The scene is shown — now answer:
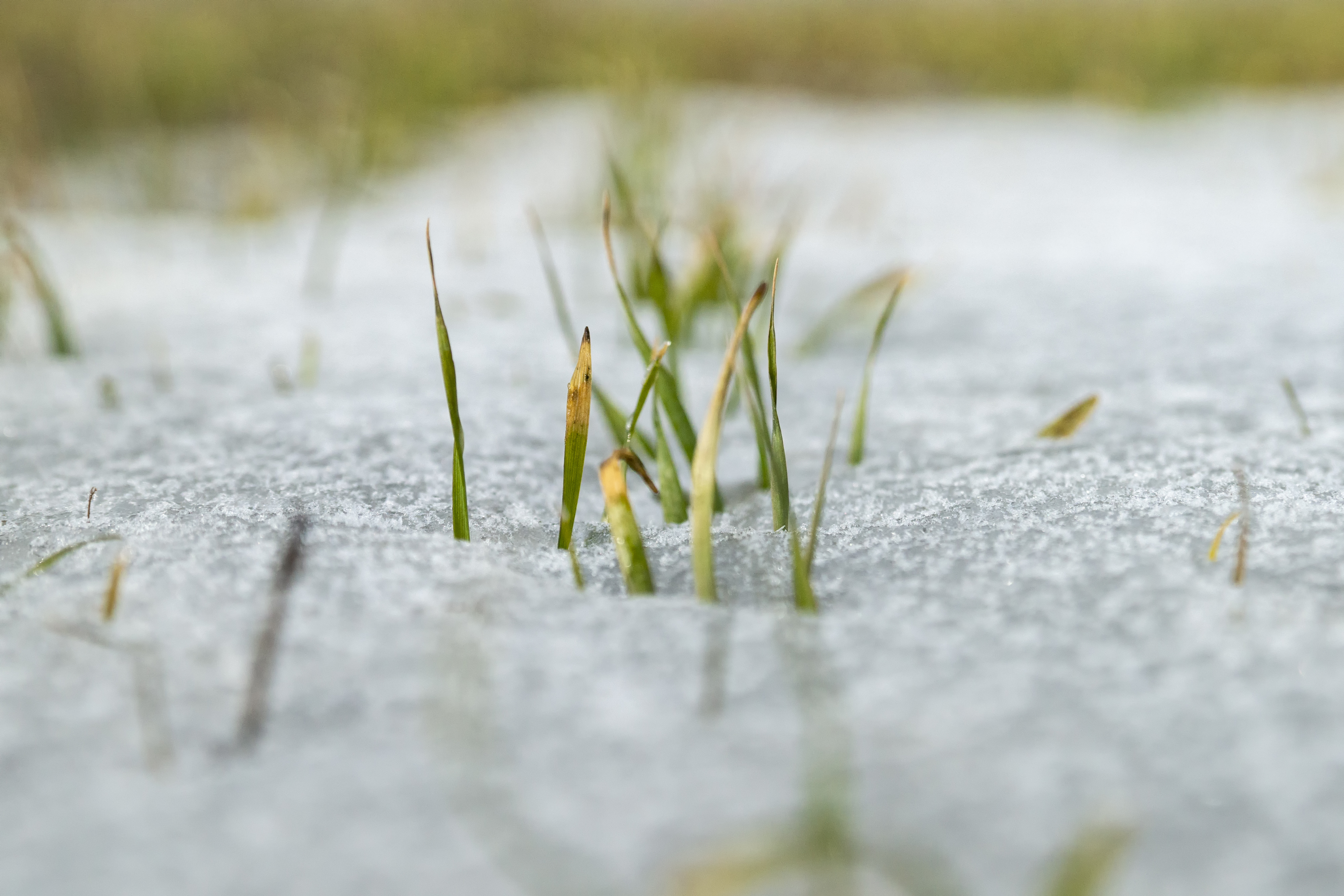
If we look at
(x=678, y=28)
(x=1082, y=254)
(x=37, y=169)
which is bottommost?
(x=1082, y=254)

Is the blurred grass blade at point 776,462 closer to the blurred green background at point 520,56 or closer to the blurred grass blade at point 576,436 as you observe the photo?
the blurred grass blade at point 576,436

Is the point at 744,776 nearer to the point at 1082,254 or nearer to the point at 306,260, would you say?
the point at 1082,254

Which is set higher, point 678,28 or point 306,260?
point 678,28

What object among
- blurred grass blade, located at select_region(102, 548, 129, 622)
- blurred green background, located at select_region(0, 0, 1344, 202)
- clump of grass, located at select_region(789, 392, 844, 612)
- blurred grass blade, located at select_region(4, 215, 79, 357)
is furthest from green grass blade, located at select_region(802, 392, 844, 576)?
blurred green background, located at select_region(0, 0, 1344, 202)

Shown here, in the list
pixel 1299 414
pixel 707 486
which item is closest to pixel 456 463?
pixel 707 486

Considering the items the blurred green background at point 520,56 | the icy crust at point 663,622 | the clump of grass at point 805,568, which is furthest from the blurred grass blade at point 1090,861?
the blurred green background at point 520,56

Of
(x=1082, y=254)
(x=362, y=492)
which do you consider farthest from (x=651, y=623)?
(x=1082, y=254)
